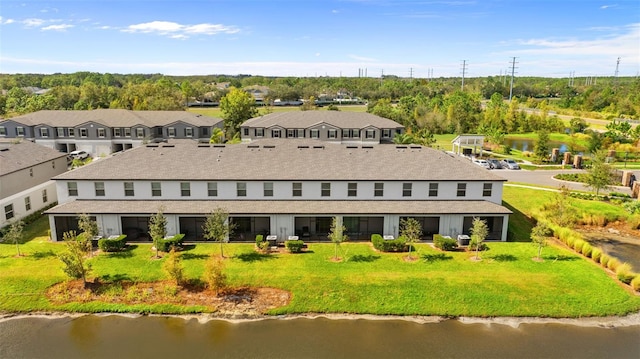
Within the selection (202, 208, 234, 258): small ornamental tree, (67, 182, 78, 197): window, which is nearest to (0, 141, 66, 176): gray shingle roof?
(67, 182, 78, 197): window

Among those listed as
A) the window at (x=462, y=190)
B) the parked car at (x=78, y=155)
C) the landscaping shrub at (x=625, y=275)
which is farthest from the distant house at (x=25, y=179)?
the landscaping shrub at (x=625, y=275)

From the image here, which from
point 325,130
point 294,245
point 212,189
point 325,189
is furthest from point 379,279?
point 325,130

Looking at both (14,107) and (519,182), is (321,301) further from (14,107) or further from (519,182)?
(14,107)

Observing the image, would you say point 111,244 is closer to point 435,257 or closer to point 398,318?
point 398,318

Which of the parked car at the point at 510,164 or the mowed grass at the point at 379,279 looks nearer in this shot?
the mowed grass at the point at 379,279

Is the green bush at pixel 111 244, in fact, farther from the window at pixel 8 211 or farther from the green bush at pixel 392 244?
the green bush at pixel 392 244

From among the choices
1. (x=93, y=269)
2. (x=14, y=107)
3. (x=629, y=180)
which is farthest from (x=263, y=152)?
(x=14, y=107)
